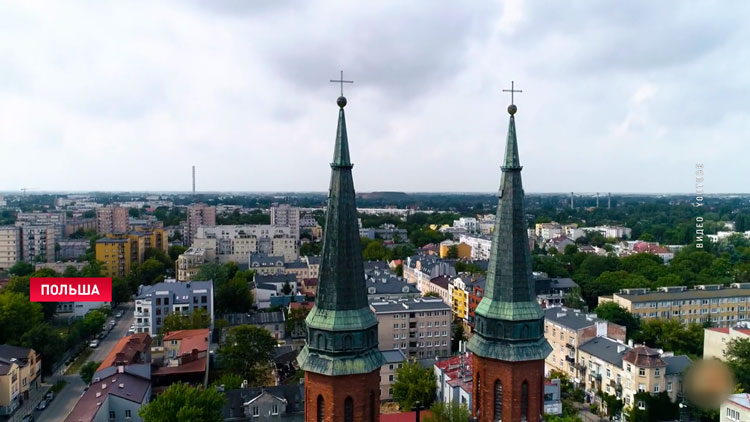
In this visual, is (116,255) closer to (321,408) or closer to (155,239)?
(155,239)

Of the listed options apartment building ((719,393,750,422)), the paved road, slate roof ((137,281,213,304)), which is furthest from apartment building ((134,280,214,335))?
apartment building ((719,393,750,422))

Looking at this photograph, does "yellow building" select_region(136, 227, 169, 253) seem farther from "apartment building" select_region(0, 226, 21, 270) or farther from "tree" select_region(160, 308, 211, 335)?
"tree" select_region(160, 308, 211, 335)

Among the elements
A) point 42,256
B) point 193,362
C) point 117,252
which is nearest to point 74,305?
point 117,252

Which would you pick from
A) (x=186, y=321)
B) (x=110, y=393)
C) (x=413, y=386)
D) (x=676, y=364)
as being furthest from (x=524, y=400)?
(x=186, y=321)

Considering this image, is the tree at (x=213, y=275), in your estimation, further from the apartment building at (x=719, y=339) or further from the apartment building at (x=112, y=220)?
the apartment building at (x=112, y=220)

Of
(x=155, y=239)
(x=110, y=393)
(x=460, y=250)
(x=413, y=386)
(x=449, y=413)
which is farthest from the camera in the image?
(x=460, y=250)

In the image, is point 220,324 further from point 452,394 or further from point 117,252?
point 117,252

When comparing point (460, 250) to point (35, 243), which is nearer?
point (35, 243)
